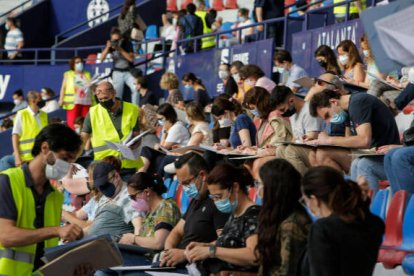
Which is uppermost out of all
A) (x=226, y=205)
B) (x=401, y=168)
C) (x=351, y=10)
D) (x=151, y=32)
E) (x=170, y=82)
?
(x=151, y=32)

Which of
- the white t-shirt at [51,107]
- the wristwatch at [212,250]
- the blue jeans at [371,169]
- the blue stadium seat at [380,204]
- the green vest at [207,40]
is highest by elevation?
the green vest at [207,40]

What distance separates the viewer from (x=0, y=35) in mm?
29469

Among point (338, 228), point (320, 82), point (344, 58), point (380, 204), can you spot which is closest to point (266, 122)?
point (320, 82)

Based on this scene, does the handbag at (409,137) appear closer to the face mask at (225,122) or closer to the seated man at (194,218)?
the seated man at (194,218)

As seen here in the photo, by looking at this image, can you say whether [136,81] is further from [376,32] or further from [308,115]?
[376,32]

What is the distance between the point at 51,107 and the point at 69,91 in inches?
52.6

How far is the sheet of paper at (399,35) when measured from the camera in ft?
19.5

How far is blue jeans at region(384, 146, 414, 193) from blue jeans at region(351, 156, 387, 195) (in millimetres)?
524

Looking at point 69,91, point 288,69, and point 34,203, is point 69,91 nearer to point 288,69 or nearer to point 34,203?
point 288,69

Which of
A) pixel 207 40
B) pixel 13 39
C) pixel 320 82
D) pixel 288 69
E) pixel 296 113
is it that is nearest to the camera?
pixel 320 82

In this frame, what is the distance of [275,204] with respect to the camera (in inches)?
273

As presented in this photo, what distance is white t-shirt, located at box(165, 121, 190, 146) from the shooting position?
46.6 ft

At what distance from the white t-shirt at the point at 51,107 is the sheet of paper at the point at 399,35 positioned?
18.2 meters

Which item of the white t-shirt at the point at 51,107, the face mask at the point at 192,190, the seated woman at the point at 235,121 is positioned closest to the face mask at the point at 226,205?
the face mask at the point at 192,190
